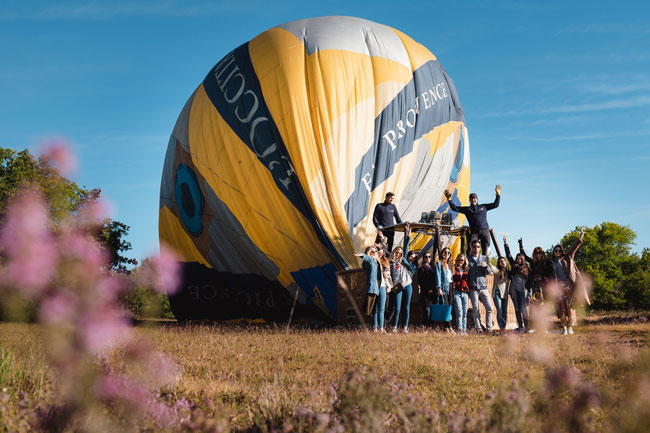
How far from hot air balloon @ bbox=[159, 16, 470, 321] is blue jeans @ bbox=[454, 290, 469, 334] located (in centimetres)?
292

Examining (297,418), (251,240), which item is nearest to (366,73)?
(251,240)

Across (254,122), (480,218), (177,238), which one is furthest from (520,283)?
(177,238)

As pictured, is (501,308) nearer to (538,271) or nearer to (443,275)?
(538,271)

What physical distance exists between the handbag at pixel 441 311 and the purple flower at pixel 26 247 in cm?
987

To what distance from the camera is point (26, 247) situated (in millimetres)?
1136

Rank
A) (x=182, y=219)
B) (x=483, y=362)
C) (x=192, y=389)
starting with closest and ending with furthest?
(x=192, y=389) < (x=483, y=362) < (x=182, y=219)

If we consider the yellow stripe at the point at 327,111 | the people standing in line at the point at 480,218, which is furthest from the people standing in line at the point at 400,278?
the people standing in line at the point at 480,218

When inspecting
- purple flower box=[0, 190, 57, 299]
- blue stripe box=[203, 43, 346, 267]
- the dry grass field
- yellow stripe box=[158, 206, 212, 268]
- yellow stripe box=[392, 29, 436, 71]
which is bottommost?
the dry grass field

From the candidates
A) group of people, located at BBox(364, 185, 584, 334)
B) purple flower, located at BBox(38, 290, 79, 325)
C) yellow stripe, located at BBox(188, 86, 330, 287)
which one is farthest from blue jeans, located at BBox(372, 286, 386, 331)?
purple flower, located at BBox(38, 290, 79, 325)

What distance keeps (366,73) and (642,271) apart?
142 feet

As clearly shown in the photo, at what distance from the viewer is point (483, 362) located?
6.00 metres

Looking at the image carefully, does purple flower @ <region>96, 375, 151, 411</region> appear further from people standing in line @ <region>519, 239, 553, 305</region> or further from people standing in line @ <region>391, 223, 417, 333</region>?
people standing in line @ <region>519, 239, 553, 305</region>

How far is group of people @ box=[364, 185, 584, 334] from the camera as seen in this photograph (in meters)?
9.78

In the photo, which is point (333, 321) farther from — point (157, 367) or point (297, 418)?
point (157, 367)
